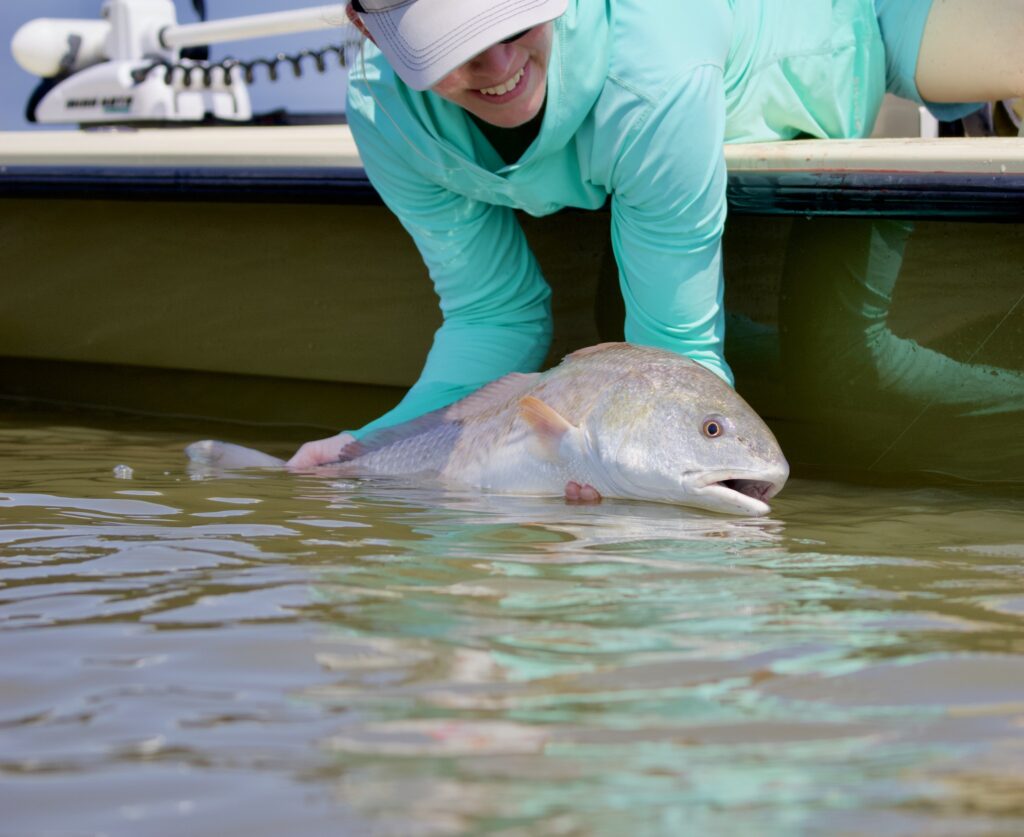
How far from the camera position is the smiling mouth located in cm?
Answer: 255

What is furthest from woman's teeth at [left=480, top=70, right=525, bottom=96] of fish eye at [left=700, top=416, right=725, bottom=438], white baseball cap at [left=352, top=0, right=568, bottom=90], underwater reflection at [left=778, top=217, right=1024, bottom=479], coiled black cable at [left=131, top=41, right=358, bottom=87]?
coiled black cable at [left=131, top=41, right=358, bottom=87]

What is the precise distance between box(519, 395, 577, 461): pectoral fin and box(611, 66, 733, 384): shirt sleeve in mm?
334

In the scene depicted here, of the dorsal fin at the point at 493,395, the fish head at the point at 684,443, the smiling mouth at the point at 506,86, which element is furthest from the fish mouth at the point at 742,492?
the smiling mouth at the point at 506,86

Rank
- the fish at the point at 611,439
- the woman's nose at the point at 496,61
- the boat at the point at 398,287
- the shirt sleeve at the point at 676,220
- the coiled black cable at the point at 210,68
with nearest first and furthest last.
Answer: the woman's nose at the point at 496,61 → the fish at the point at 611,439 → the shirt sleeve at the point at 676,220 → the boat at the point at 398,287 → the coiled black cable at the point at 210,68

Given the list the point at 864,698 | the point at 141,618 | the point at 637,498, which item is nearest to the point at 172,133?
the point at 637,498

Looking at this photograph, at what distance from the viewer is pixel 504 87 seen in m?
2.56

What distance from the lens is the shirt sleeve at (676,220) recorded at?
8.82 feet

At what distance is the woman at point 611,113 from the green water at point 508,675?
2.23ft

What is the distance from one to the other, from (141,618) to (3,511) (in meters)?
0.94

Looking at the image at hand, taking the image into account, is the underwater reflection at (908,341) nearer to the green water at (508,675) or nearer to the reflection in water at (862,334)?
the reflection in water at (862,334)

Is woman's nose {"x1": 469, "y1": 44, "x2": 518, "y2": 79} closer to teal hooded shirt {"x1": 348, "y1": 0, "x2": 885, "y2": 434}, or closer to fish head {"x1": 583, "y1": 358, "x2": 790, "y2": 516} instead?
teal hooded shirt {"x1": 348, "y1": 0, "x2": 885, "y2": 434}

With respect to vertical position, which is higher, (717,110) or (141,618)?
(717,110)

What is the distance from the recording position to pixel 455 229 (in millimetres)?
3156

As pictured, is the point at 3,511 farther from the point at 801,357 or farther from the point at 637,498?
the point at 801,357
